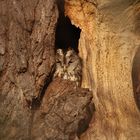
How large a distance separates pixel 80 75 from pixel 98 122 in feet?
1.46

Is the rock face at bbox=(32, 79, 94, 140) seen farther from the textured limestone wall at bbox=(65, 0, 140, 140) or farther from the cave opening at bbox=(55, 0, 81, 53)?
the cave opening at bbox=(55, 0, 81, 53)

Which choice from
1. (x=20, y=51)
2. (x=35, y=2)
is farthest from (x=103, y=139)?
(x=35, y=2)

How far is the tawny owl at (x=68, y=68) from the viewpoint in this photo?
357 centimetres

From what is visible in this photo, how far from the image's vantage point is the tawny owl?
3.57 metres

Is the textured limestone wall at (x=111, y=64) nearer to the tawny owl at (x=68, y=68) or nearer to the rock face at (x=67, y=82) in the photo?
the rock face at (x=67, y=82)

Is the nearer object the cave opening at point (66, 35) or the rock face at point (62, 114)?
the rock face at point (62, 114)

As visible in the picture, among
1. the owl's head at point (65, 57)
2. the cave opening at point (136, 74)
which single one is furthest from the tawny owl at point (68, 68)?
the cave opening at point (136, 74)

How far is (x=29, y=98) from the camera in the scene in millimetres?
3184

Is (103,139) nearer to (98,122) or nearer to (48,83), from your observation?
(98,122)

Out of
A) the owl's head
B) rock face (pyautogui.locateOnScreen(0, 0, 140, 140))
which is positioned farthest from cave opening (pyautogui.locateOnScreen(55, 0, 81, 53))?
rock face (pyautogui.locateOnScreen(0, 0, 140, 140))

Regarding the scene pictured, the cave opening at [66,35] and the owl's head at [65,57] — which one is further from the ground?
the cave opening at [66,35]

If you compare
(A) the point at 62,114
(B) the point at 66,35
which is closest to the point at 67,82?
(A) the point at 62,114

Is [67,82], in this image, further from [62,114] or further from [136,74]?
[136,74]

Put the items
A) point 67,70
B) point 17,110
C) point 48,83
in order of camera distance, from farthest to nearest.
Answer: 1. point 67,70
2. point 48,83
3. point 17,110
